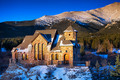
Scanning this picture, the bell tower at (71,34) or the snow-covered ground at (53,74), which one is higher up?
the bell tower at (71,34)

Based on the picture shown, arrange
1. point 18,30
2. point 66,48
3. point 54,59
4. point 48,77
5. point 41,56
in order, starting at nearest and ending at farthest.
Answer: point 48,77
point 66,48
point 54,59
point 41,56
point 18,30

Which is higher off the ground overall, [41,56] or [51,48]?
[51,48]

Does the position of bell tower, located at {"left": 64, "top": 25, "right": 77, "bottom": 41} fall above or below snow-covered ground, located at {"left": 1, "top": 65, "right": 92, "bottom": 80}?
above

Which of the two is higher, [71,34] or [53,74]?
[71,34]

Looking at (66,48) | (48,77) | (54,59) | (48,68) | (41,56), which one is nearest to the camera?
(48,77)

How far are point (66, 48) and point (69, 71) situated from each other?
549 cm

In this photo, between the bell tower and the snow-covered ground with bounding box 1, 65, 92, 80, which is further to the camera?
the bell tower

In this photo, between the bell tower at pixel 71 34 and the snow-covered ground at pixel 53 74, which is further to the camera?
the bell tower at pixel 71 34

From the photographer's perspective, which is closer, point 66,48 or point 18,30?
point 66,48

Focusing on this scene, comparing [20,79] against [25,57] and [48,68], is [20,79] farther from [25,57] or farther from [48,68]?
[25,57]

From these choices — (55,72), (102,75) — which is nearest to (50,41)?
(55,72)

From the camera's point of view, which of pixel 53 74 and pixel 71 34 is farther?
pixel 71 34

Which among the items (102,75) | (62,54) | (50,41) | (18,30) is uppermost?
(18,30)

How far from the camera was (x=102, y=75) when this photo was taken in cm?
2466
